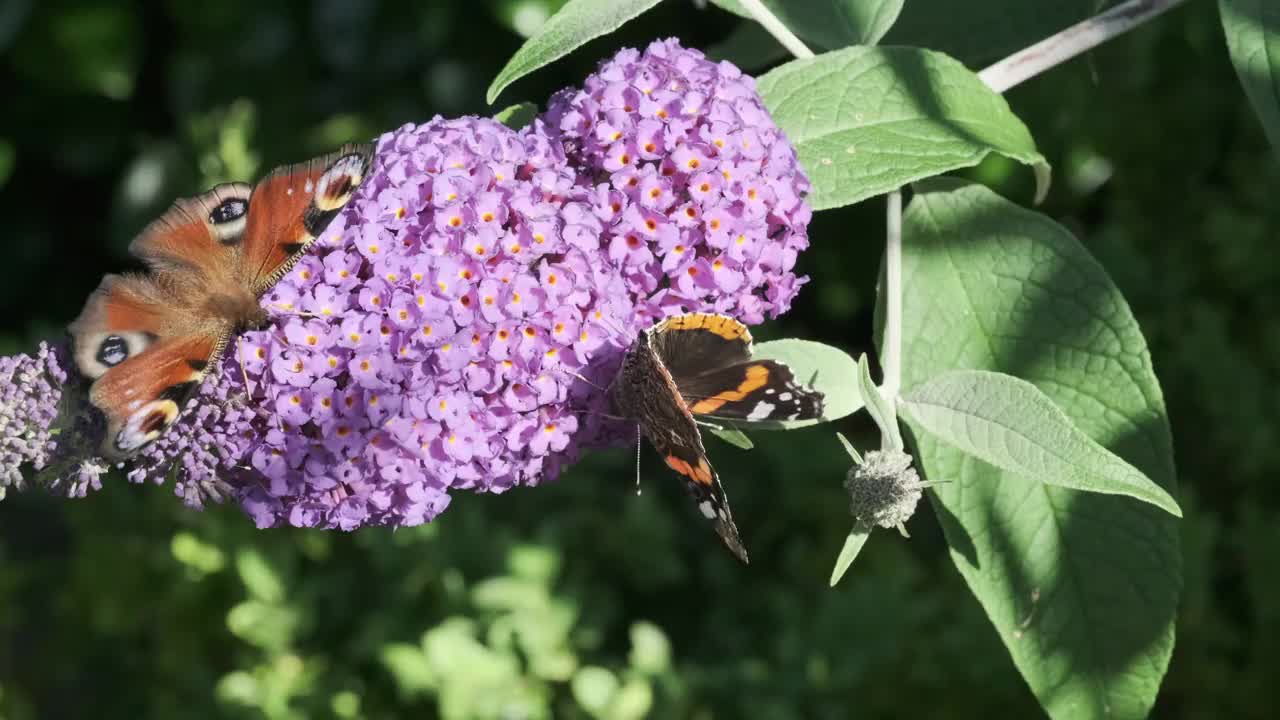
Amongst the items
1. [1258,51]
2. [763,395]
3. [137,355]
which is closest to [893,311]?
[763,395]

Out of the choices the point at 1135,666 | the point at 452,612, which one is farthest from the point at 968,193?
the point at 452,612

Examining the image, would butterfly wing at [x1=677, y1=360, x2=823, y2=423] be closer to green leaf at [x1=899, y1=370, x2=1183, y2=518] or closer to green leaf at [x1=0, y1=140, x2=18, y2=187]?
green leaf at [x1=899, y1=370, x2=1183, y2=518]

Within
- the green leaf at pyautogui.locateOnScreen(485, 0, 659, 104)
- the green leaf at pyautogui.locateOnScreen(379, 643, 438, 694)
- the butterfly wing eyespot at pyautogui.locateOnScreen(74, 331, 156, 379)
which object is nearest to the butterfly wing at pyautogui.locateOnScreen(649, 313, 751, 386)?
the green leaf at pyautogui.locateOnScreen(485, 0, 659, 104)

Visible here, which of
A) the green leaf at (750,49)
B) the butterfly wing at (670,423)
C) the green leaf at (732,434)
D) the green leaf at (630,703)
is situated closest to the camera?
the butterfly wing at (670,423)

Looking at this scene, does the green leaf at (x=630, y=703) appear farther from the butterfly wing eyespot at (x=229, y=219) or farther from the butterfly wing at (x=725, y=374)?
the butterfly wing eyespot at (x=229, y=219)

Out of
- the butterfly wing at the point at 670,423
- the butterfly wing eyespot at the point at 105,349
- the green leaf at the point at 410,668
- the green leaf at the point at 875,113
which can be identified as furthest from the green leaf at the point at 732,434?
the green leaf at the point at 410,668
